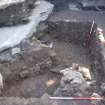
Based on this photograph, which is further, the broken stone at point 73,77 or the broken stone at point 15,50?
the broken stone at point 15,50

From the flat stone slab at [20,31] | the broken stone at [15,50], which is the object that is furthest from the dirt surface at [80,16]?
the broken stone at [15,50]

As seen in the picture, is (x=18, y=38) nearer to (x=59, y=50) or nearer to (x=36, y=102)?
(x=59, y=50)

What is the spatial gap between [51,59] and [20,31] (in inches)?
45.6

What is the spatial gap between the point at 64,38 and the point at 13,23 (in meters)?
1.72

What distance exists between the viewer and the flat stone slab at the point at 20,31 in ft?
21.3

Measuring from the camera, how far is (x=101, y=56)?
6070 mm

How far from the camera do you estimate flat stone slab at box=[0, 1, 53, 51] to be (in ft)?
21.3

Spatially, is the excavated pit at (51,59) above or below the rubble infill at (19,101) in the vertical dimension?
below

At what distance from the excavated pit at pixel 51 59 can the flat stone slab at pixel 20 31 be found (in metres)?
0.23

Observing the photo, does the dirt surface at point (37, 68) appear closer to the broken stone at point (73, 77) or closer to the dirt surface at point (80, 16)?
the broken stone at point (73, 77)

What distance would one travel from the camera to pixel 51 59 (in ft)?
21.7

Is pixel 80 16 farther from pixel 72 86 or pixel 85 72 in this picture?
pixel 72 86

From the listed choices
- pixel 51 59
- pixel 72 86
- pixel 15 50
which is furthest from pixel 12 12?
pixel 72 86

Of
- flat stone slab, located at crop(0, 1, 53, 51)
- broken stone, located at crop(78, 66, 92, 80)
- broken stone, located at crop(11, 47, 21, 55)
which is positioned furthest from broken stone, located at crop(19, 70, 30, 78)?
broken stone, located at crop(78, 66, 92, 80)
